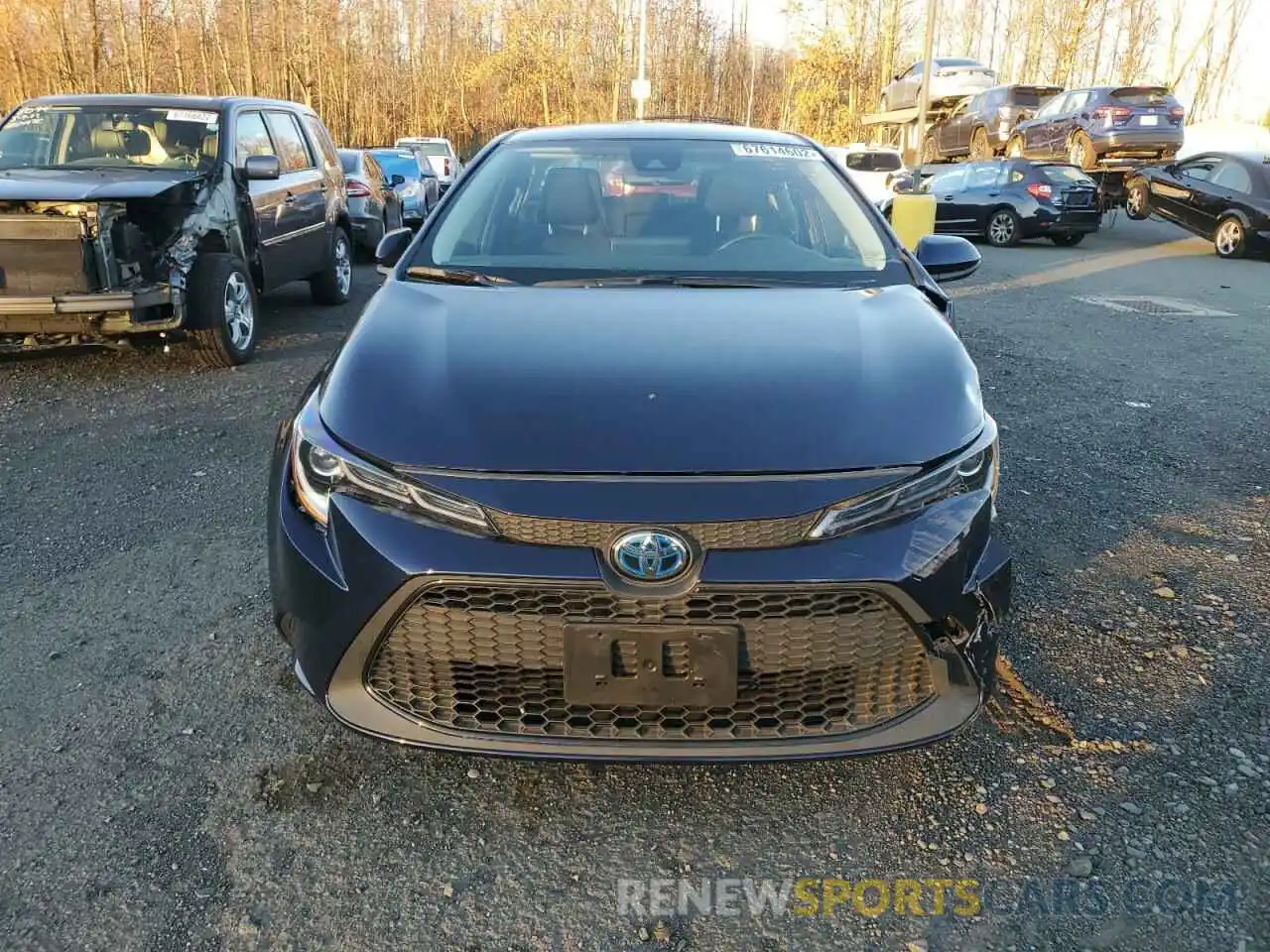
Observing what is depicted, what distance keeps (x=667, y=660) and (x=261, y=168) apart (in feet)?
19.5

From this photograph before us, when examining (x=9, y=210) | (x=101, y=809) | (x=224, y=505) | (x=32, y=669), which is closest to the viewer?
(x=101, y=809)

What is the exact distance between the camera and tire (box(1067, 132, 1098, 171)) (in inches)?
747

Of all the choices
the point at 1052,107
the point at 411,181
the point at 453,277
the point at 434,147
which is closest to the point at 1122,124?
the point at 1052,107

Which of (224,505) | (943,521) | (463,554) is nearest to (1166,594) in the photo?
(943,521)

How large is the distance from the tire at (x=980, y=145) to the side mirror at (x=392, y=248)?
22.8 metres

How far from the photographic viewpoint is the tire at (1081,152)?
19.0 metres

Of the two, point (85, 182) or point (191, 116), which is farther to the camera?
point (191, 116)

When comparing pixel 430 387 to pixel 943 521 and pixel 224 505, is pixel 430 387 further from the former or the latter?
pixel 224 505

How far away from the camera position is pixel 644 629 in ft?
6.61

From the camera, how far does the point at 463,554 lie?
203 cm

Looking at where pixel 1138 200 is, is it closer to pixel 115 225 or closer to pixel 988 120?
pixel 988 120

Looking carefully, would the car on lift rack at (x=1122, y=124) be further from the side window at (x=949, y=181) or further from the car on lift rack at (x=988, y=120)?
the side window at (x=949, y=181)

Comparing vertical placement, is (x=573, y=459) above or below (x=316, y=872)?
above

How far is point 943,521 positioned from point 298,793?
161 cm
